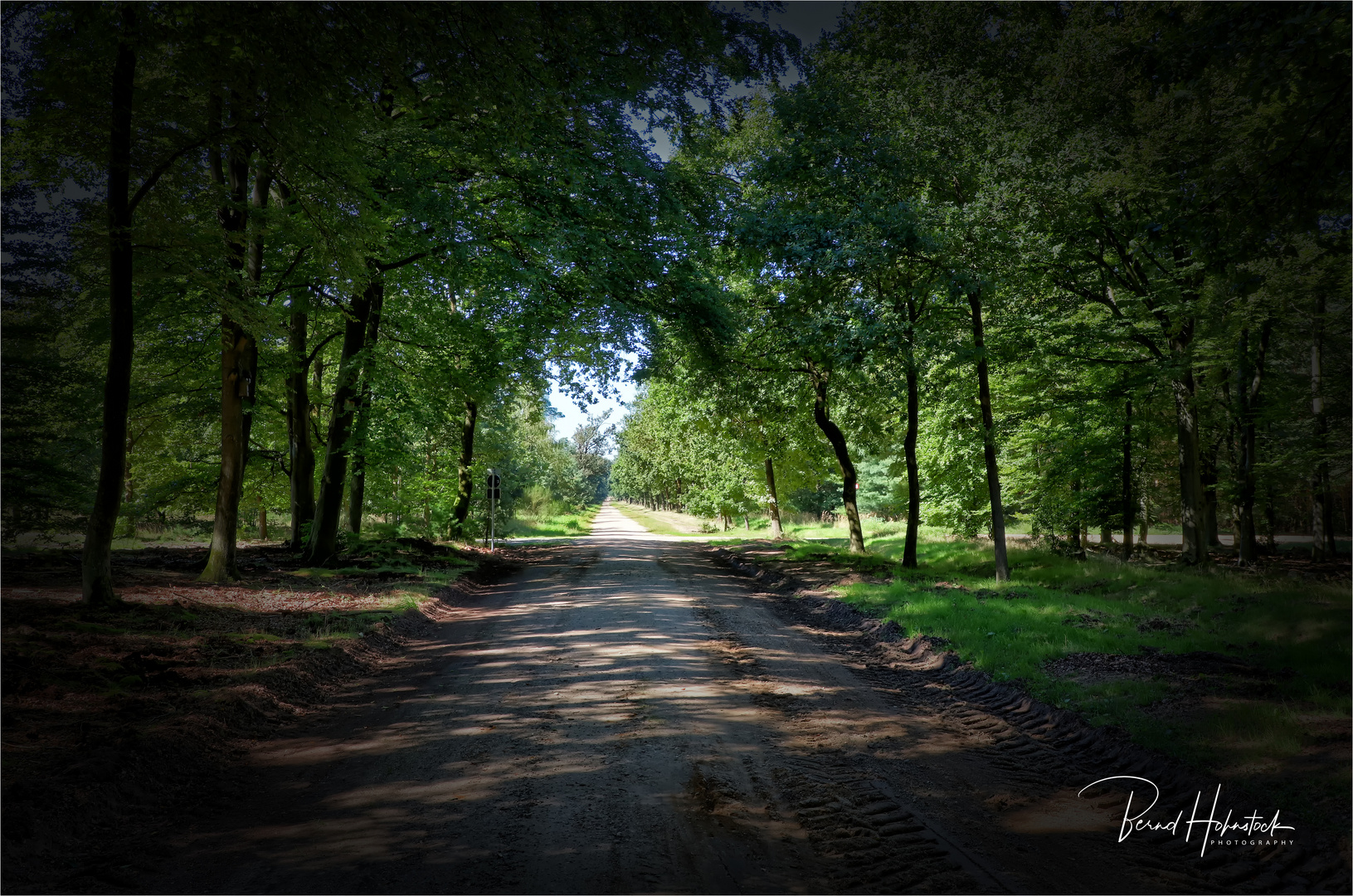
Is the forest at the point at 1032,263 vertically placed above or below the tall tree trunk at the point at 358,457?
above

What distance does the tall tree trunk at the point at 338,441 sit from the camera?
1437 centimetres

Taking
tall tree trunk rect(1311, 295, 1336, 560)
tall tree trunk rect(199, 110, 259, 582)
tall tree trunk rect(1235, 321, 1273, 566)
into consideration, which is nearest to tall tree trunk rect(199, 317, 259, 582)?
tall tree trunk rect(199, 110, 259, 582)

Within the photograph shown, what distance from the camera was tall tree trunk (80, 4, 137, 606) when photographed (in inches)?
299

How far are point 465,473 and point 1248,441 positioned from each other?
22.0 metres

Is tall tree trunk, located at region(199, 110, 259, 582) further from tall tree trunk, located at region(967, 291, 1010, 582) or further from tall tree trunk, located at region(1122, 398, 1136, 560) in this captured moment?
tall tree trunk, located at region(1122, 398, 1136, 560)

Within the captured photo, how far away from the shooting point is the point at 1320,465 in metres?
9.93

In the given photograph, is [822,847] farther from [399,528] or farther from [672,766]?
[399,528]

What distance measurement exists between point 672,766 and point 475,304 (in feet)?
43.6

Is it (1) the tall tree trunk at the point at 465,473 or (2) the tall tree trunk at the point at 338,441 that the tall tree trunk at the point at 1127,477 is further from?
(1) the tall tree trunk at the point at 465,473

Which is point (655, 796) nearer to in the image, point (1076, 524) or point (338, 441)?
point (338, 441)

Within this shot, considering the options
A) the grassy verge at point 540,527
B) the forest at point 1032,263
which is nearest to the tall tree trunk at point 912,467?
the forest at point 1032,263

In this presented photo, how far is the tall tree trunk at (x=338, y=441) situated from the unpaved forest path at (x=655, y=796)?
26.8 ft

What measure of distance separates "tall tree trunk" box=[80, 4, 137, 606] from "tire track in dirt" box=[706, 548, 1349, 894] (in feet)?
24.4

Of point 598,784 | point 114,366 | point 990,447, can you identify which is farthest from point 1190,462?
point 114,366
